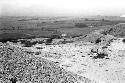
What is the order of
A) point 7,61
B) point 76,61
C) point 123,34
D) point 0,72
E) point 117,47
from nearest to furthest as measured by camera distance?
point 0,72, point 7,61, point 76,61, point 117,47, point 123,34

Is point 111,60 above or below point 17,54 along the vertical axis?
below

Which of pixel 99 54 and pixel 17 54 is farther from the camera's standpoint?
pixel 99 54

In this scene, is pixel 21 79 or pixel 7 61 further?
pixel 7 61

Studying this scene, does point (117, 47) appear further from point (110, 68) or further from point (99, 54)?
point (110, 68)

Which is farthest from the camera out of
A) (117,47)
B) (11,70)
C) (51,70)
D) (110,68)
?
(117,47)

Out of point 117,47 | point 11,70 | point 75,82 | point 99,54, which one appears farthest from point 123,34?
point 11,70

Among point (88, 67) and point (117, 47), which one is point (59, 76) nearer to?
point (88, 67)

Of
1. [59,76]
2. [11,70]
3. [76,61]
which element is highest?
[11,70]

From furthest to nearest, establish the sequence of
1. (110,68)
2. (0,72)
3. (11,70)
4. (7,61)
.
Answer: (110,68), (7,61), (11,70), (0,72)

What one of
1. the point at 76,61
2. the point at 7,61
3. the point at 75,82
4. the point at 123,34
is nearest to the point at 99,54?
the point at 76,61
